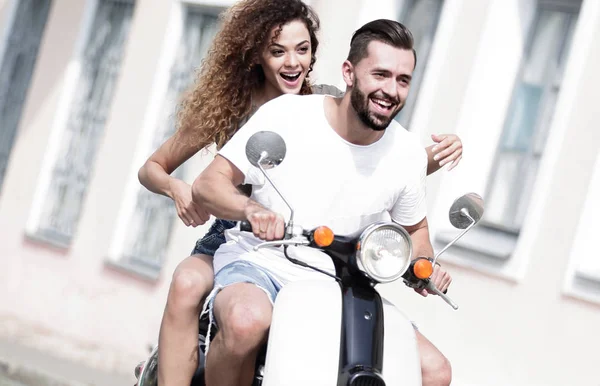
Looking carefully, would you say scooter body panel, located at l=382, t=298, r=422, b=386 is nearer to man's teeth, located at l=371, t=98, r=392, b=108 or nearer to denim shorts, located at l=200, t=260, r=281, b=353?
denim shorts, located at l=200, t=260, r=281, b=353

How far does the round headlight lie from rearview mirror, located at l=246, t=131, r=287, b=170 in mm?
348

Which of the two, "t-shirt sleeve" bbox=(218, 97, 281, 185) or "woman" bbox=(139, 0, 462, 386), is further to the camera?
"woman" bbox=(139, 0, 462, 386)

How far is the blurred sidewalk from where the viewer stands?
32.0ft

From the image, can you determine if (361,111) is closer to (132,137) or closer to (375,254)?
(375,254)

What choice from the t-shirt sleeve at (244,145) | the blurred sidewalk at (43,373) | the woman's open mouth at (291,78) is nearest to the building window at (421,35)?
the blurred sidewalk at (43,373)

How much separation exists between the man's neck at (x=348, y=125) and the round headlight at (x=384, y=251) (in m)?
0.55

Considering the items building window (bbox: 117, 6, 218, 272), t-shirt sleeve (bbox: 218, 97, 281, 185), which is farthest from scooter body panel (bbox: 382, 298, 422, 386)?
building window (bbox: 117, 6, 218, 272)

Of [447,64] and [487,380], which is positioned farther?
[447,64]

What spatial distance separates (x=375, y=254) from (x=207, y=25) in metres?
8.94

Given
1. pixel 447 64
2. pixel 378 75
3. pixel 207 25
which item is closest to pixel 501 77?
pixel 447 64

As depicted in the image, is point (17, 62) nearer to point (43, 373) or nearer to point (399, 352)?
point (43, 373)

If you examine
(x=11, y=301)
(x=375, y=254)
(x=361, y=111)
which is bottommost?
(x=11, y=301)

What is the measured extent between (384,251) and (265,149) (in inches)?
18.6

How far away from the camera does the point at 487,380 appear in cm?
910
